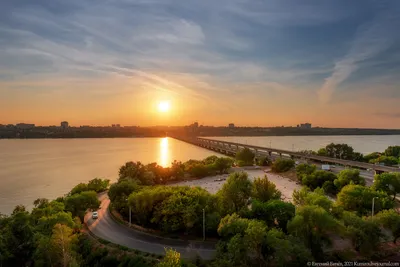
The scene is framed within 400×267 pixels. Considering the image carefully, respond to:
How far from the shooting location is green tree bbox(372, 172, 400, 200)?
2375 cm

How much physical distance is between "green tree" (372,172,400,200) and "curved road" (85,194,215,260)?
676 inches

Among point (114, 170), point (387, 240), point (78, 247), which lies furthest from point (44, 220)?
point (114, 170)

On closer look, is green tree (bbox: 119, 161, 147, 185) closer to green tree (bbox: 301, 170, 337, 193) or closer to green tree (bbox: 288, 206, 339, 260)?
green tree (bbox: 301, 170, 337, 193)

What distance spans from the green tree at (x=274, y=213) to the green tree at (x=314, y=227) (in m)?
2.37

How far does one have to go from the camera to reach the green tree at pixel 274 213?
1592 cm

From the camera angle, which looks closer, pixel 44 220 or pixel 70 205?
pixel 44 220

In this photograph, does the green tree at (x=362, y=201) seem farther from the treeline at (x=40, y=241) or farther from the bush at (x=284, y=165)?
the bush at (x=284, y=165)

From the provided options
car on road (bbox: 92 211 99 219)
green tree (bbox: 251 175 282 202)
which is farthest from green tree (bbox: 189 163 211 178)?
green tree (bbox: 251 175 282 202)

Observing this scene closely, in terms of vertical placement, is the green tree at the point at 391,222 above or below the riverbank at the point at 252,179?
above

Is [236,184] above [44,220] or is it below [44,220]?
above

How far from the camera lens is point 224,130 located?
181 m

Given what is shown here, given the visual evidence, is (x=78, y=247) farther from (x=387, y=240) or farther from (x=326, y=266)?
(x=387, y=240)

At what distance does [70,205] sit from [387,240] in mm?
18602

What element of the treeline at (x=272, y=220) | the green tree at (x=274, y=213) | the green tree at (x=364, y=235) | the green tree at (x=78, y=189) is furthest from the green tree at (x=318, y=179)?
the green tree at (x=78, y=189)
